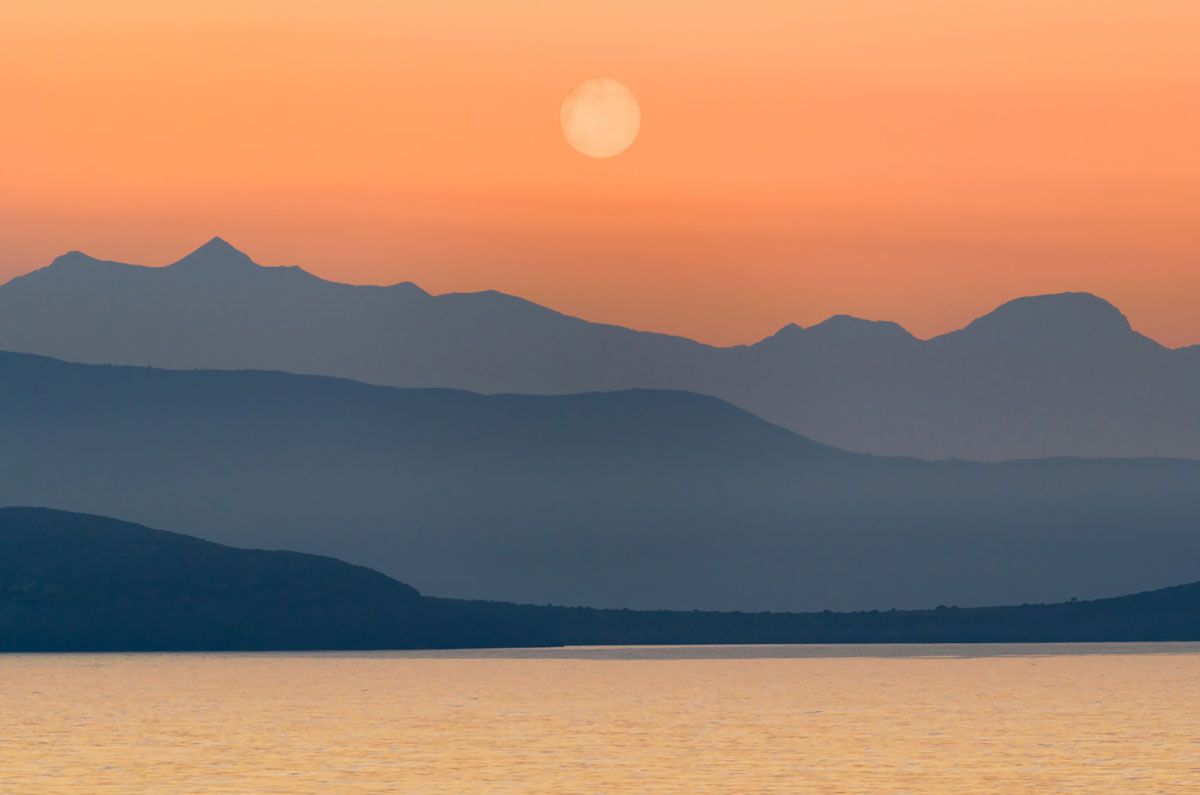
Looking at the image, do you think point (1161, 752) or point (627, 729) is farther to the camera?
point (627, 729)

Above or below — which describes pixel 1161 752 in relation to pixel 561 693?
below

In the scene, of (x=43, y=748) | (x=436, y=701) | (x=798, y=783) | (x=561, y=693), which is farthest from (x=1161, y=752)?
(x=561, y=693)

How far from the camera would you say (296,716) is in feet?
502

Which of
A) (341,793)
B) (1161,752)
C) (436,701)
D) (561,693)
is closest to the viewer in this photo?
(341,793)

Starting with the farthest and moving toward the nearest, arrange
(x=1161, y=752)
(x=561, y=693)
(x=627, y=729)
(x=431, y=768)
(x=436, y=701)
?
(x=561, y=693) → (x=436, y=701) → (x=627, y=729) → (x=1161, y=752) → (x=431, y=768)

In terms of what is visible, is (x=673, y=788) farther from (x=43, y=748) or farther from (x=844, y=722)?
(x=844, y=722)

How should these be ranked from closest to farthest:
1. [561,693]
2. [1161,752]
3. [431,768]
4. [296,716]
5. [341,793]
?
[341,793], [431,768], [1161,752], [296,716], [561,693]

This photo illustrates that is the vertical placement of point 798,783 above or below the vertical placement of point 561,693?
below

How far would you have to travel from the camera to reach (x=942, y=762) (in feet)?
359

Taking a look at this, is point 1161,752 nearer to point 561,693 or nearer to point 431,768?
point 431,768

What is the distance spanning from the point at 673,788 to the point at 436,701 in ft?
289

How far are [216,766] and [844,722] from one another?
5193cm

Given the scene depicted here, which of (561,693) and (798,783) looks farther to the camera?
(561,693)

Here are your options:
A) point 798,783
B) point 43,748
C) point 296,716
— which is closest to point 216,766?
point 43,748
